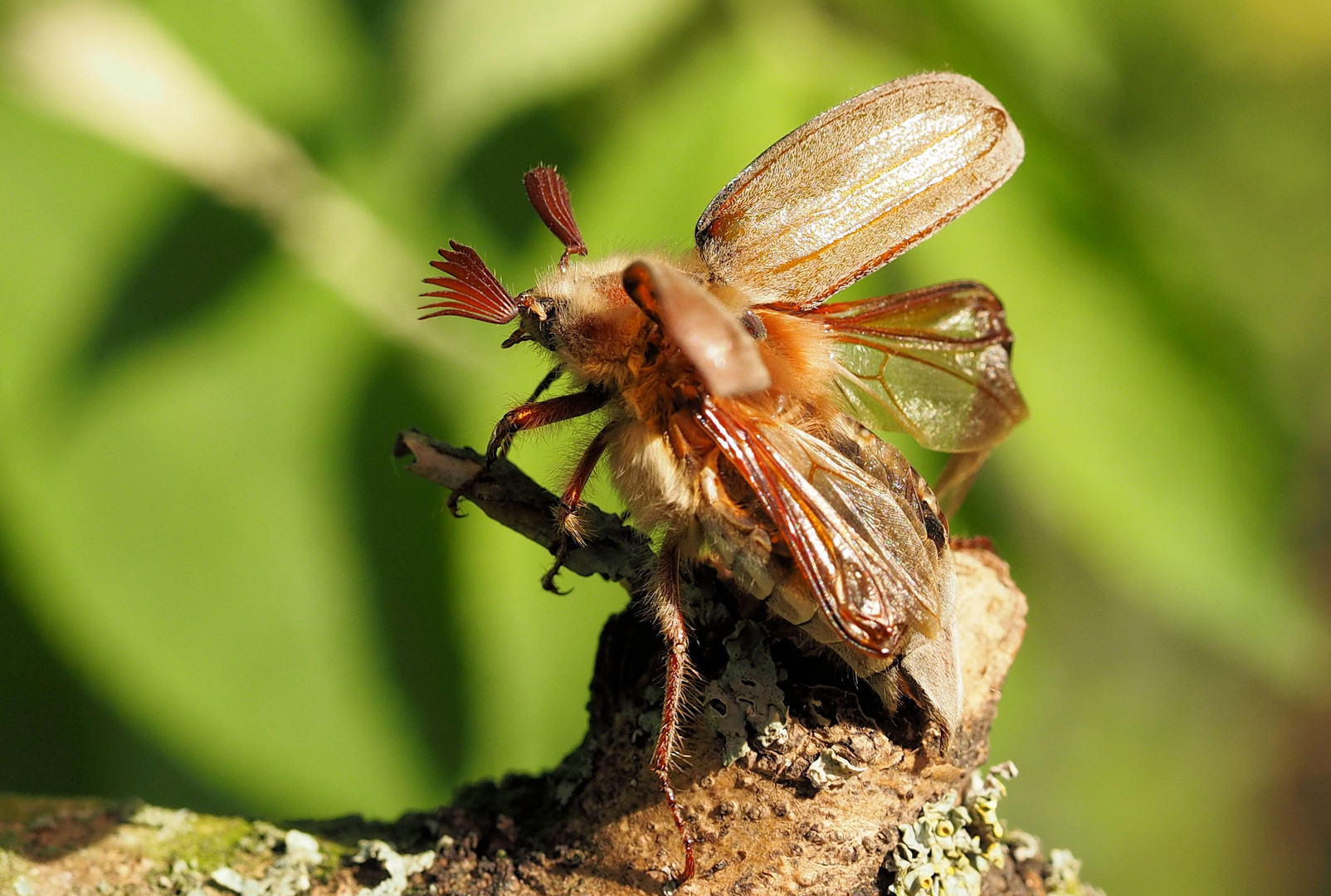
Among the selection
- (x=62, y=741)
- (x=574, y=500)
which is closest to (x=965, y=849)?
(x=574, y=500)

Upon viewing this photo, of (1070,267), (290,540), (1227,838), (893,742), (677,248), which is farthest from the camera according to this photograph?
(1227,838)

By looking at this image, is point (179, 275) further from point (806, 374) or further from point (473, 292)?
point (806, 374)

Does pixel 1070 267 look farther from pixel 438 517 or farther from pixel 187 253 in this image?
pixel 187 253

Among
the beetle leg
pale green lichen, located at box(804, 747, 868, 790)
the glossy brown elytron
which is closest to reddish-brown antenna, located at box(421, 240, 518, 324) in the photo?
the glossy brown elytron

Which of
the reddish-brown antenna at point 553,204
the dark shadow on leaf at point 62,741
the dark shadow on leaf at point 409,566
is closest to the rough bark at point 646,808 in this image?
the reddish-brown antenna at point 553,204

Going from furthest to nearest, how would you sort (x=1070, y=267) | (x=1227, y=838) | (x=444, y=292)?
(x=1227, y=838) < (x=1070, y=267) < (x=444, y=292)

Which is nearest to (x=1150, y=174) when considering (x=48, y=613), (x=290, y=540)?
(x=290, y=540)

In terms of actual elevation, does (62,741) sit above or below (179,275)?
below
